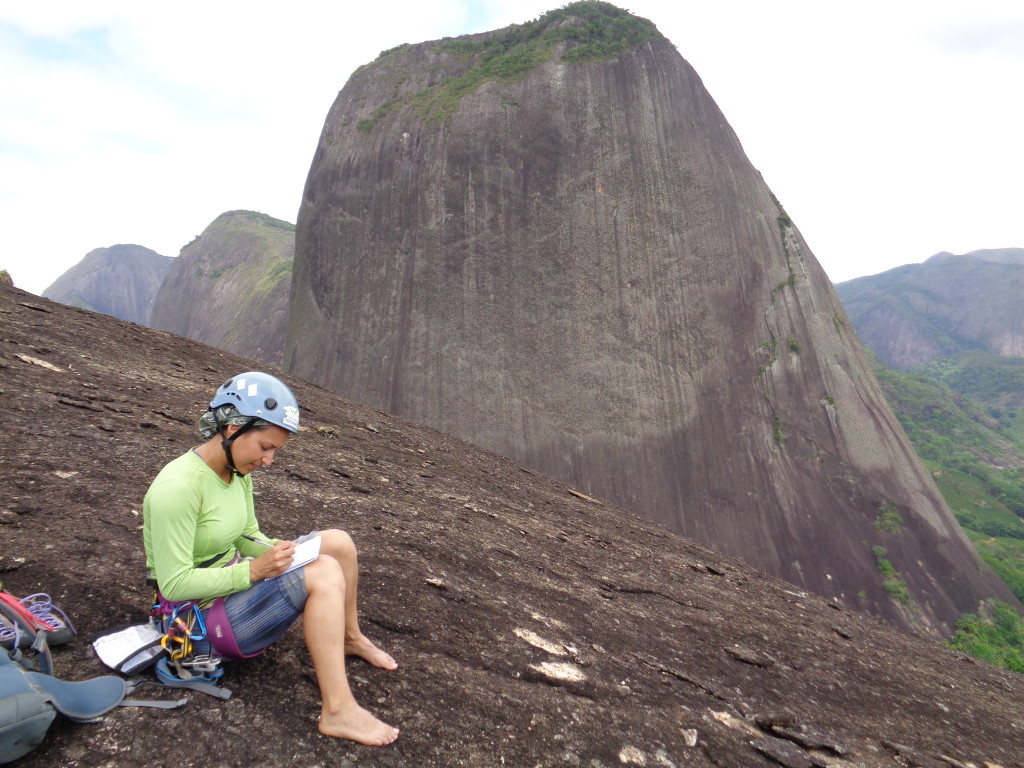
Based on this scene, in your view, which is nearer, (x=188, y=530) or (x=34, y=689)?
(x=34, y=689)

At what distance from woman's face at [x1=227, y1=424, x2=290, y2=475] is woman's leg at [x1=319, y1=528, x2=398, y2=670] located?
16.7 inches

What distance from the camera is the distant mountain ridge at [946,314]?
256 ft

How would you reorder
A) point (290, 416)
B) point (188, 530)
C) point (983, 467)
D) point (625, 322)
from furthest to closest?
point (983, 467)
point (625, 322)
point (290, 416)
point (188, 530)

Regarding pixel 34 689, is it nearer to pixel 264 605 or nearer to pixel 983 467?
pixel 264 605

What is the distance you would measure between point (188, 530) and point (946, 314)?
10385 centimetres

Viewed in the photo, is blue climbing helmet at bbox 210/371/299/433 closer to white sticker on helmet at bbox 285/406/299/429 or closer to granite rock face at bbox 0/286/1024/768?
white sticker on helmet at bbox 285/406/299/429

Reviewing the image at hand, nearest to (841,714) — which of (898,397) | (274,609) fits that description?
(274,609)

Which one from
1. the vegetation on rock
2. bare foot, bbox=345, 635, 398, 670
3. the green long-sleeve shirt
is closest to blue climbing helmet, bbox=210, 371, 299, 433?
the green long-sleeve shirt

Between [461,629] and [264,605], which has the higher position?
[264,605]

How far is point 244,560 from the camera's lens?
2.70 metres

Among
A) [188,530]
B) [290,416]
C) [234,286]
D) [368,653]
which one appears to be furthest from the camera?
[234,286]

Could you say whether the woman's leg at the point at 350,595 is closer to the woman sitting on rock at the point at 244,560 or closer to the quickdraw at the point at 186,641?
the woman sitting on rock at the point at 244,560

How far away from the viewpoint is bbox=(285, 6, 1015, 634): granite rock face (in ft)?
58.5

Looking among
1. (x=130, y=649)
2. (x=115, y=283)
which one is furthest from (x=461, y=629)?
(x=115, y=283)
